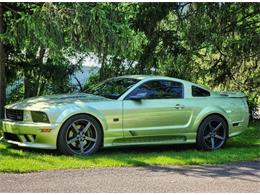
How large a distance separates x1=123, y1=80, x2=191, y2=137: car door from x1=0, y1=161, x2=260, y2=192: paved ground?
1.63 meters

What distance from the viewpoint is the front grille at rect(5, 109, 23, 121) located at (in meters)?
9.84

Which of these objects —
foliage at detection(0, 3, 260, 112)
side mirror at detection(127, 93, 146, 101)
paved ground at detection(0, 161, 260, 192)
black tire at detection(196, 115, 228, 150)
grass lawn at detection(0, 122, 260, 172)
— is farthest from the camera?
foliage at detection(0, 3, 260, 112)

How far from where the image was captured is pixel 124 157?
941 cm

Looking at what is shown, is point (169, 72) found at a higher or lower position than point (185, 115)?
higher

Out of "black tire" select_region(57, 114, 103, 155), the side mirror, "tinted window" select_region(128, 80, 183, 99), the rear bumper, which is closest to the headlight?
"black tire" select_region(57, 114, 103, 155)

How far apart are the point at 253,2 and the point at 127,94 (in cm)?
723

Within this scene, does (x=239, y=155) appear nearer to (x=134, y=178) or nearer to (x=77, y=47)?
(x=134, y=178)

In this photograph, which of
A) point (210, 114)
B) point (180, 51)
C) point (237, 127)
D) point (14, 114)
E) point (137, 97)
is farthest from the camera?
point (180, 51)

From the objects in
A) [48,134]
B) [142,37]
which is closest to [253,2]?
[142,37]

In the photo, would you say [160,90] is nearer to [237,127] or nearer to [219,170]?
[237,127]

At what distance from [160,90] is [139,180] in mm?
3430

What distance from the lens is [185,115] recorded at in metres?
10.6

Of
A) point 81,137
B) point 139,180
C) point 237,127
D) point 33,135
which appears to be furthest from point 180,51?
point 139,180

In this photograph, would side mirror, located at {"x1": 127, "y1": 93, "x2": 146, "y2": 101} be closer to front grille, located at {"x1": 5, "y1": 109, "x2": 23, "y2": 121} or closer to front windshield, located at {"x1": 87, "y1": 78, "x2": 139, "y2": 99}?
front windshield, located at {"x1": 87, "y1": 78, "x2": 139, "y2": 99}
